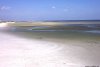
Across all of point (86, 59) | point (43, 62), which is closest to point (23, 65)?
point (43, 62)

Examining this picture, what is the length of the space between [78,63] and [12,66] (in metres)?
2.12

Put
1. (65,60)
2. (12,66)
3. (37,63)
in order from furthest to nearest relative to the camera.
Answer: (65,60) < (37,63) < (12,66)

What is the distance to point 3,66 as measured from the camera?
5.52 m

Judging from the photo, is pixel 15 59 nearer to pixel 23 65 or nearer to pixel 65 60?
pixel 23 65

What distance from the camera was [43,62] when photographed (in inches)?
235

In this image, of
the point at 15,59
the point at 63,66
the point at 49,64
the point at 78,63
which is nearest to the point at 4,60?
the point at 15,59

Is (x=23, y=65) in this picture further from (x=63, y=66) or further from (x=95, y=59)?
(x=95, y=59)

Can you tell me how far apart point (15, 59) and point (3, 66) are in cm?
88

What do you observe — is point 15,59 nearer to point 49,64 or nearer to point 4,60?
point 4,60

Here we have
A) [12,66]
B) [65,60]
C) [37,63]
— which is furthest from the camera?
[65,60]

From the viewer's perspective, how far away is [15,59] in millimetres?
6371

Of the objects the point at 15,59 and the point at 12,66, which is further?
the point at 15,59

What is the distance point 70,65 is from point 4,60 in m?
2.27

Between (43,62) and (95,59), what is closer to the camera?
(43,62)
